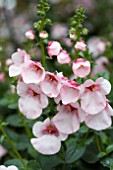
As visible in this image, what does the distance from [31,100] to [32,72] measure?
0.25 ft

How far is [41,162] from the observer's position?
1.46 m

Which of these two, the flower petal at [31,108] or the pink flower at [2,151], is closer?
the flower petal at [31,108]

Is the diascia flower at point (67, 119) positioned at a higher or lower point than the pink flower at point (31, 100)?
lower

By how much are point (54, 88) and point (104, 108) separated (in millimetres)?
142

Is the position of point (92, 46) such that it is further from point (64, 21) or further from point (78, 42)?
point (78, 42)

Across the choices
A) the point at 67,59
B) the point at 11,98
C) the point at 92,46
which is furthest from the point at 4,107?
the point at 92,46

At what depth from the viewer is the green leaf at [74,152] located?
55.3 inches

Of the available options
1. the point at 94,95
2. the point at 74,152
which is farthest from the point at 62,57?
the point at 74,152

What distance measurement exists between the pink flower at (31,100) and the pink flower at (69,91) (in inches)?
2.6

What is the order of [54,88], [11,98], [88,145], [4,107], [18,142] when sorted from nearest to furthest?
[54,88] < [88,145] < [18,142] < [11,98] < [4,107]

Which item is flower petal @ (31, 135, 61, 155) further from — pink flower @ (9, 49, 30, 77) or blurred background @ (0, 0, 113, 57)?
blurred background @ (0, 0, 113, 57)

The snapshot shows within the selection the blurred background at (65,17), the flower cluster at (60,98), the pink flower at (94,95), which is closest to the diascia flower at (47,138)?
the flower cluster at (60,98)

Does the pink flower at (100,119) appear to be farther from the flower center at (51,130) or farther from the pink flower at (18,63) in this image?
the pink flower at (18,63)

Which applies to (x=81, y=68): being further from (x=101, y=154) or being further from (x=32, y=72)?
(x=101, y=154)
